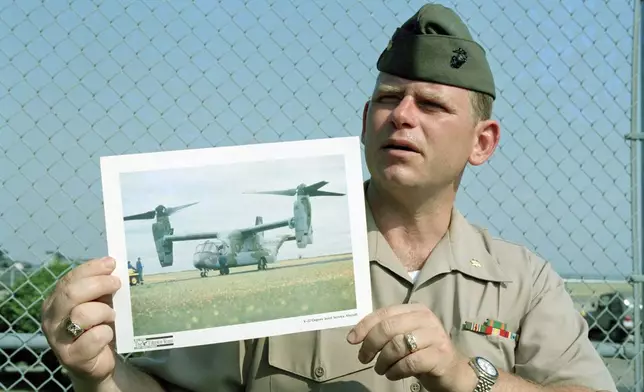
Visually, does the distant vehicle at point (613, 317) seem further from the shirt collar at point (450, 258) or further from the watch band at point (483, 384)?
the watch band at point (483, 384)

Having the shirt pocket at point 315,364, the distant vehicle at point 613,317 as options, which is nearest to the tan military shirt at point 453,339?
the shirt pocket at point 315,364

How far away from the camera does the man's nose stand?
2002 millimetres

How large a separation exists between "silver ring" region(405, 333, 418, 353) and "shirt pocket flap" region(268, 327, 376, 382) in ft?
1.51

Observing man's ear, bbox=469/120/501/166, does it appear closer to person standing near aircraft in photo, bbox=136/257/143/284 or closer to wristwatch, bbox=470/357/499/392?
wristwatch, bbox=470/357/499/392

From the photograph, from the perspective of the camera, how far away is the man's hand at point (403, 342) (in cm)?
153

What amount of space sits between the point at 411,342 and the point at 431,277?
587mm

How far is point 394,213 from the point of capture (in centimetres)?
217

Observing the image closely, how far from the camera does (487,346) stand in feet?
6.64

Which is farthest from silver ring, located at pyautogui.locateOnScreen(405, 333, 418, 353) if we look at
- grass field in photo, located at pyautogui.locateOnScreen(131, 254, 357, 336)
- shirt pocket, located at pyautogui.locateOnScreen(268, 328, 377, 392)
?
shirt pocket, located at pyautogui.locateOnScreen(268, 328, 377, 392)

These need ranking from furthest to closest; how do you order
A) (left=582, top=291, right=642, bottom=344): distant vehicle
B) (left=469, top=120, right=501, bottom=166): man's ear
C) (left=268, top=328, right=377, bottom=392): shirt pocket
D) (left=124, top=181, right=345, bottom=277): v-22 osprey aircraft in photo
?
(left=582, top=291, right=642, bottom=344): distant vehicle → (left=469, top=120, right=501, bottom=166): man's ear → (left=268, top=328, right=377, bottom=392): shirt pocket → (left=124, top=181, right=345, bottom=277): v-22 osprey aircraft in photo

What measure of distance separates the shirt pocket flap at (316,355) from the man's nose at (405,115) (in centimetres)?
60

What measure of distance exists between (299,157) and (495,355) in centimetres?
88

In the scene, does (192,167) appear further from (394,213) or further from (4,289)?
(4,289)

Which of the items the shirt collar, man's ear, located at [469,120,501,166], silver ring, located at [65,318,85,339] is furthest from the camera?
man's ear, located at [469,120,501,166]
